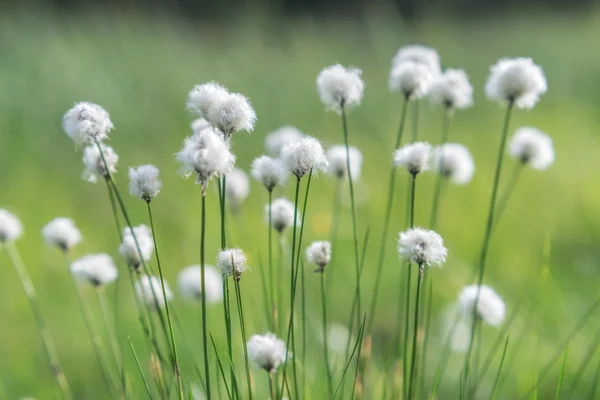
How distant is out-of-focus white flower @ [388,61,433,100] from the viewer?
1029mm

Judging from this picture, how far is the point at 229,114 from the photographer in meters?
0.70

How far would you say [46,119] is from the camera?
3.34 meters

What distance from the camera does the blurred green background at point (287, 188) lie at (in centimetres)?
172

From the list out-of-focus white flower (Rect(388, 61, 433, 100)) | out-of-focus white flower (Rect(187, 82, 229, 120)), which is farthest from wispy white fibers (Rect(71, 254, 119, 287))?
Answer: out-of-focus white flower (Rect(388, 61, 433, 100))

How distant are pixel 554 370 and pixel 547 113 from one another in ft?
8.20

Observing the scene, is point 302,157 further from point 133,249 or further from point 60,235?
point 60,235

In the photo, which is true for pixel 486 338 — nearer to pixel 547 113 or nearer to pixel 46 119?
pixel 547 113

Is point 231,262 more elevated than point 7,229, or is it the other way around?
point 7,229

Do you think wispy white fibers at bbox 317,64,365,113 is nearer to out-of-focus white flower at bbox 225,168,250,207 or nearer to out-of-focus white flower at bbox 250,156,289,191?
out-of-focus white flower at bbox 250,156,289,191

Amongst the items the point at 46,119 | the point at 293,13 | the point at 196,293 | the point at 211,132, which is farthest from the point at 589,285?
the point at 293,13

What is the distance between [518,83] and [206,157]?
0.60 meters

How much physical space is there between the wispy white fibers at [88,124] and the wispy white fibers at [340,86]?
35 cm

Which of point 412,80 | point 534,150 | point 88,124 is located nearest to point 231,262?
point 88,124

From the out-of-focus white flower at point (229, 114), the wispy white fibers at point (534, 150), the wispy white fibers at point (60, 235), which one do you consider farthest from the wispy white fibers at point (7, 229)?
the wispy white fibers at point (534, 150)
